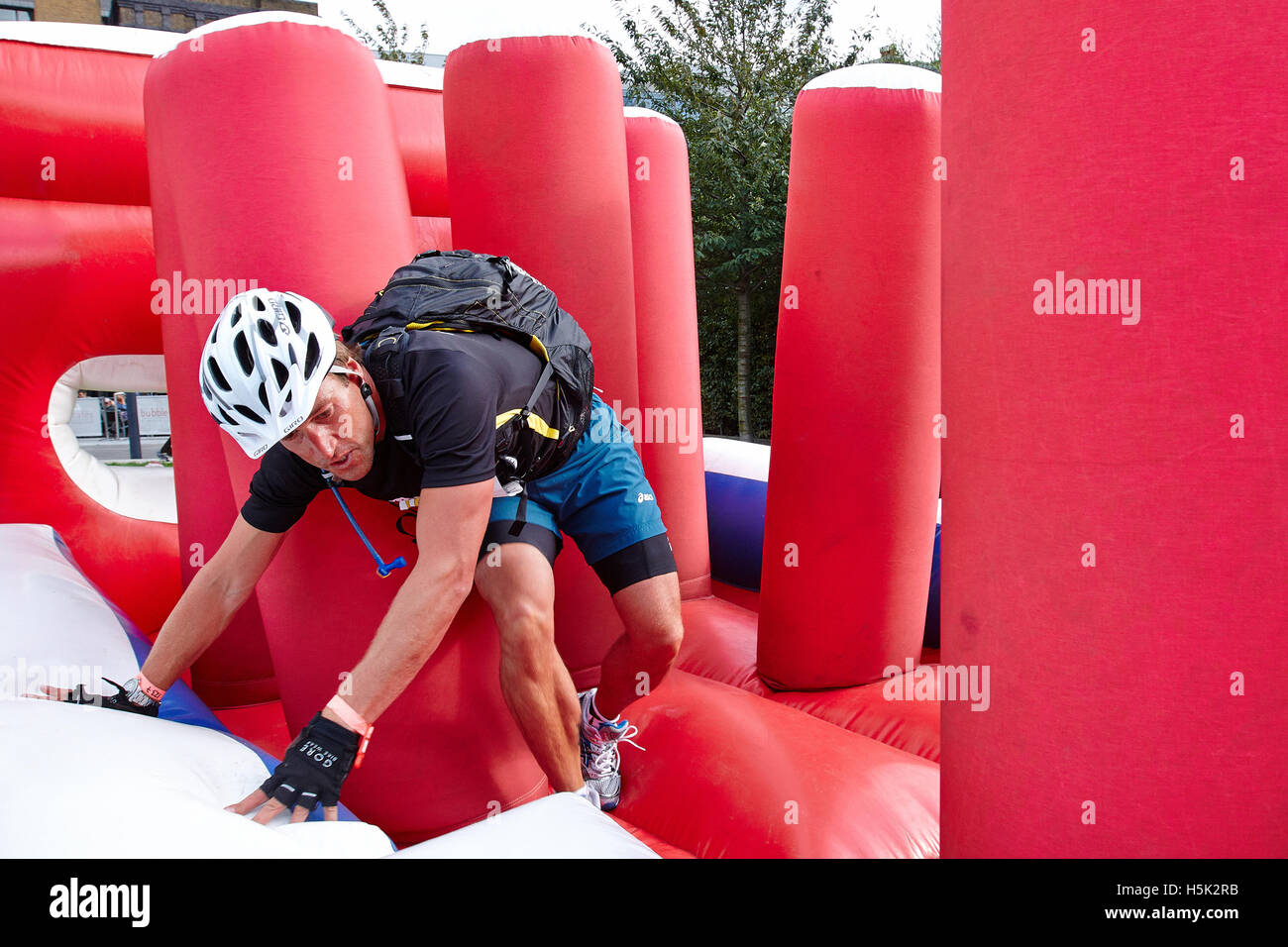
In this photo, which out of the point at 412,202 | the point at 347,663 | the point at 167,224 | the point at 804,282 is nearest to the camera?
the point at 347,663

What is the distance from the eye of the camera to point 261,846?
1.04m

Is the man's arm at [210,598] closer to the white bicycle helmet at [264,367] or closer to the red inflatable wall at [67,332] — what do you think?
the white bicycle helmet at [264,367]

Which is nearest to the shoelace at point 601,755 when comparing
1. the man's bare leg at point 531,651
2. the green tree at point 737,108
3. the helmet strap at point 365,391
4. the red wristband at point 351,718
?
the man's bare leg at point 531,651

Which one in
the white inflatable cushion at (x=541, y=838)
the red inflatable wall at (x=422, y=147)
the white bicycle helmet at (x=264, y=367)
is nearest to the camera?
the white inflatable cushion at (x=541, y=838)

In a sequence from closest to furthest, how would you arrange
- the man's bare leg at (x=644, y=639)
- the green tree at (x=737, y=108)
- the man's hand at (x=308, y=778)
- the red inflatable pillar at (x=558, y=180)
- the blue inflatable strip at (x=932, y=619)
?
the man's hand at (x=308, y=778) → the man's bare leg at (x=644, y=639) → the red inflatable pillar at (x=558, y=180) → the blue inflatable strip at (x=932, y=619) → the green tree at (x=737, y=108)

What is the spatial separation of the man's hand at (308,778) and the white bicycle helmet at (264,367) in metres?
0.51

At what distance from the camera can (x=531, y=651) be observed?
1916 mm

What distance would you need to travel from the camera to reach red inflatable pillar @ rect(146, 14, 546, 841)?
190 centimetres

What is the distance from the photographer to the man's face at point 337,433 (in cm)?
163

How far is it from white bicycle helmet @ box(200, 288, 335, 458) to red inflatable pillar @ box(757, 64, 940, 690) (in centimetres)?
154

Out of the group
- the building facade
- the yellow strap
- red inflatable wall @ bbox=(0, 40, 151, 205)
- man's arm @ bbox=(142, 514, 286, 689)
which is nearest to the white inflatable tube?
man's arm @ bbox=(142, 514, 286, 689)
